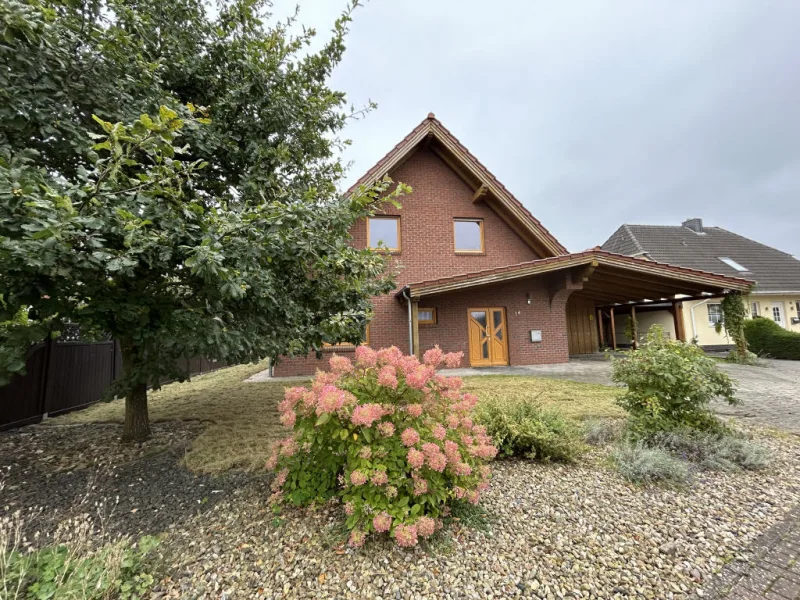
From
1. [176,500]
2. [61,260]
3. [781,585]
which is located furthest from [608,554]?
[61,260]

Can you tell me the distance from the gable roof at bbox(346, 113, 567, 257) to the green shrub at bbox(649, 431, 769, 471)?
8600 millimetres

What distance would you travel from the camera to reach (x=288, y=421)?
7.52 feet

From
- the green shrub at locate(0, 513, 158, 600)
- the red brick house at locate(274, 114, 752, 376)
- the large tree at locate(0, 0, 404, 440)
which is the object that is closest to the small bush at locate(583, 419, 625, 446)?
the large tree at locate(0, 0, 404, 440)

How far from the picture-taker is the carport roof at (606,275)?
9000 millimetres

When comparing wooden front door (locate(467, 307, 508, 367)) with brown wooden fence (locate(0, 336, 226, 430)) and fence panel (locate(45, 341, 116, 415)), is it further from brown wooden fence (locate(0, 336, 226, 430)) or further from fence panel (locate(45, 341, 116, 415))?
fence panel (locate(45, 341, 116, 415))

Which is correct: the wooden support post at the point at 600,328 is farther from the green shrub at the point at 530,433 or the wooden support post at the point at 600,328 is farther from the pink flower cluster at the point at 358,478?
the pink flower cluster at the point at 358,478

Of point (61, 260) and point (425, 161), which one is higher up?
point (425, 161)

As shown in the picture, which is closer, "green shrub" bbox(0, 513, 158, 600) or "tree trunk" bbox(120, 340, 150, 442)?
"green shrub" bbox(0, 513, 158, 600)

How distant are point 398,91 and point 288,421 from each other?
13113 millimetres

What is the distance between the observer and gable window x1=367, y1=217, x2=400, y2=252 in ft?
35.5

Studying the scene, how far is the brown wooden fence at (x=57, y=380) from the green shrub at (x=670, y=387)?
5.50m

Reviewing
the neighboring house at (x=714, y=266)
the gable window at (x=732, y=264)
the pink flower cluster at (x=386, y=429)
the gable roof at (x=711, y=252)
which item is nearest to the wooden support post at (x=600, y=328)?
the neighboring house at (x=714, y=266)

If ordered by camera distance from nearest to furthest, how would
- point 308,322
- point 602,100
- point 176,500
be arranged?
point 176,500
point 308,322
point 602,100

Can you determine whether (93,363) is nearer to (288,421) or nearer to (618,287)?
(288,421)
